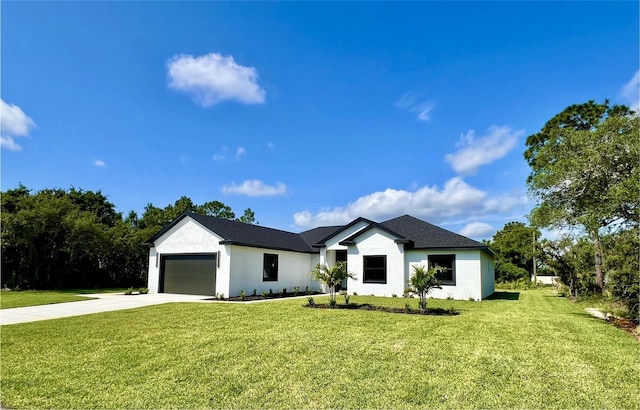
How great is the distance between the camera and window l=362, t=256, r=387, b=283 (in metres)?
19.6

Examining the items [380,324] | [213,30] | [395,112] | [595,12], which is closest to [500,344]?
[380,324]

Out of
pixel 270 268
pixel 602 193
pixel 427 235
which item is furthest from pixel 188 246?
pixel 602 193

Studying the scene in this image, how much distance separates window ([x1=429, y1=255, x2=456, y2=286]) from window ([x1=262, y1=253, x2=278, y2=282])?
876 cm

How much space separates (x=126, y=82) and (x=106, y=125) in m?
3.11

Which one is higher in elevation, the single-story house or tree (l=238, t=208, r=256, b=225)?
tree (l=238, t=208, r=256, b=225)

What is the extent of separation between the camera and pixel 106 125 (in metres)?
16.2

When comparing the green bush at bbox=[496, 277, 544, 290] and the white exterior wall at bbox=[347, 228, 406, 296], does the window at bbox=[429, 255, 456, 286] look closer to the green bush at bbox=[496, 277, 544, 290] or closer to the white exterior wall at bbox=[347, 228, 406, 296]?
the white exterior wall at bbox=[347, 228, 406, 296]

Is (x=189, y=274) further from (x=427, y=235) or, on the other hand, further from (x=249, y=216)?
(x=249, y=216)

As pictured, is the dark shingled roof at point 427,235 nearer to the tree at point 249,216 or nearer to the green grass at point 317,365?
the green grass at point 317,365

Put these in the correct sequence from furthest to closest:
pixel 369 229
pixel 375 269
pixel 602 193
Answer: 1. pixel 369 229
2. pixel 375 269
3. pixel 602 193

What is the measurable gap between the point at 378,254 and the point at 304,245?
20.8 ft

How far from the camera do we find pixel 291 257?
22062mm

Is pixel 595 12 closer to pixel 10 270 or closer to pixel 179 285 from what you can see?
pixel 179 285

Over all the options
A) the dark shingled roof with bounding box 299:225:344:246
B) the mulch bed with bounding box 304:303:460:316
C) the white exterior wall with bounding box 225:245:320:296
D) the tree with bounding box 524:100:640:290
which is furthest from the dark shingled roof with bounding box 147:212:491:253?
the mulch bed with bounding box 304:303:460:316
